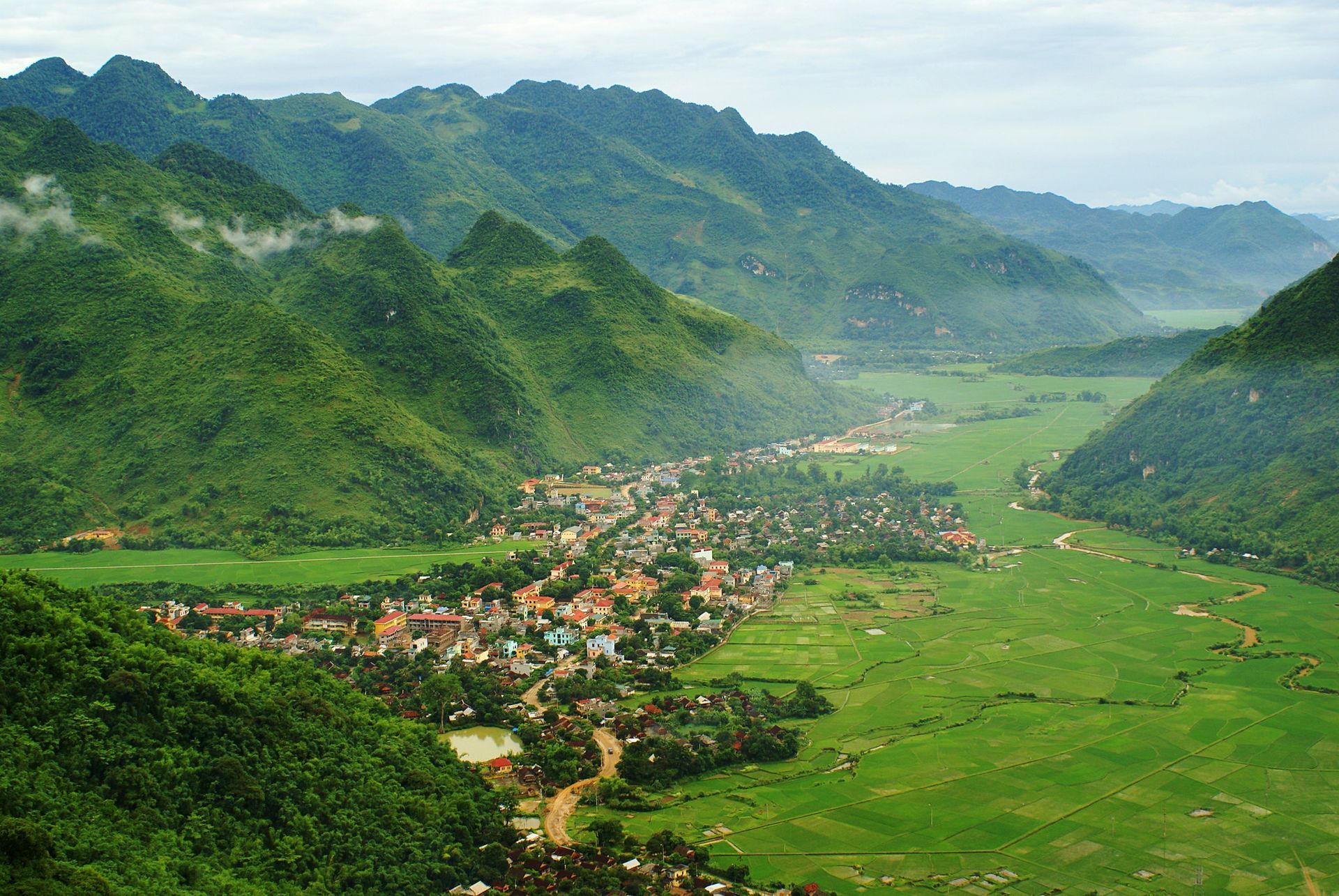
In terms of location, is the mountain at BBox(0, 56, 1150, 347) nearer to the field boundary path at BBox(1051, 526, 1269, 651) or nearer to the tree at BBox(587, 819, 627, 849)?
the field boundary path at BBox(1051, 526, 1269, 651)

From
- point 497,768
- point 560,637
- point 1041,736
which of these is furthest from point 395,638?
point 1041,736

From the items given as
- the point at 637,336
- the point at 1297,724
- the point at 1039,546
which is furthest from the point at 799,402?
the point at 1297,724

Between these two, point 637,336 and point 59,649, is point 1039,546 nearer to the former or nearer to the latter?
point 637,336

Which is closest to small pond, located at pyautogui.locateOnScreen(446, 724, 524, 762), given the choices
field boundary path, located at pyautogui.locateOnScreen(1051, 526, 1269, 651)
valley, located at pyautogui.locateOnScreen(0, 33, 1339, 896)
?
valley, located at pyautogui.locateOnScreen(0, 33, 1339, 896)

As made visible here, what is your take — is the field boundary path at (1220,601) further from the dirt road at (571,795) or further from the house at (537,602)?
the house at (537,602)

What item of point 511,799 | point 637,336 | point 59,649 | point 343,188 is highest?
point 343,188

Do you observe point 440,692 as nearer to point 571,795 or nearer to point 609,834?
point 571,795
